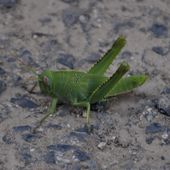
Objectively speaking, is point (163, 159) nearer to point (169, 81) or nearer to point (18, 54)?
point (169, 81)

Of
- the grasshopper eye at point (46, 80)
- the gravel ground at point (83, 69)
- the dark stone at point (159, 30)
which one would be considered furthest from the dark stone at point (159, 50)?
the grasshopper eye at point (46, 80)

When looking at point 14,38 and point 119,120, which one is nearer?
point 119,120

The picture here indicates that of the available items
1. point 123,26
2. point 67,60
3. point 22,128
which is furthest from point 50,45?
point 22,128

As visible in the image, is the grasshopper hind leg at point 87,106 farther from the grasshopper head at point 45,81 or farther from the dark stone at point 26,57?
the dark stone at point 26,57

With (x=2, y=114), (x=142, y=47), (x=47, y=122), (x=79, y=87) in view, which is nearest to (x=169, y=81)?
(x=142, y=47)

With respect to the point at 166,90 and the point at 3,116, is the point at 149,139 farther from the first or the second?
the point at 3,116
